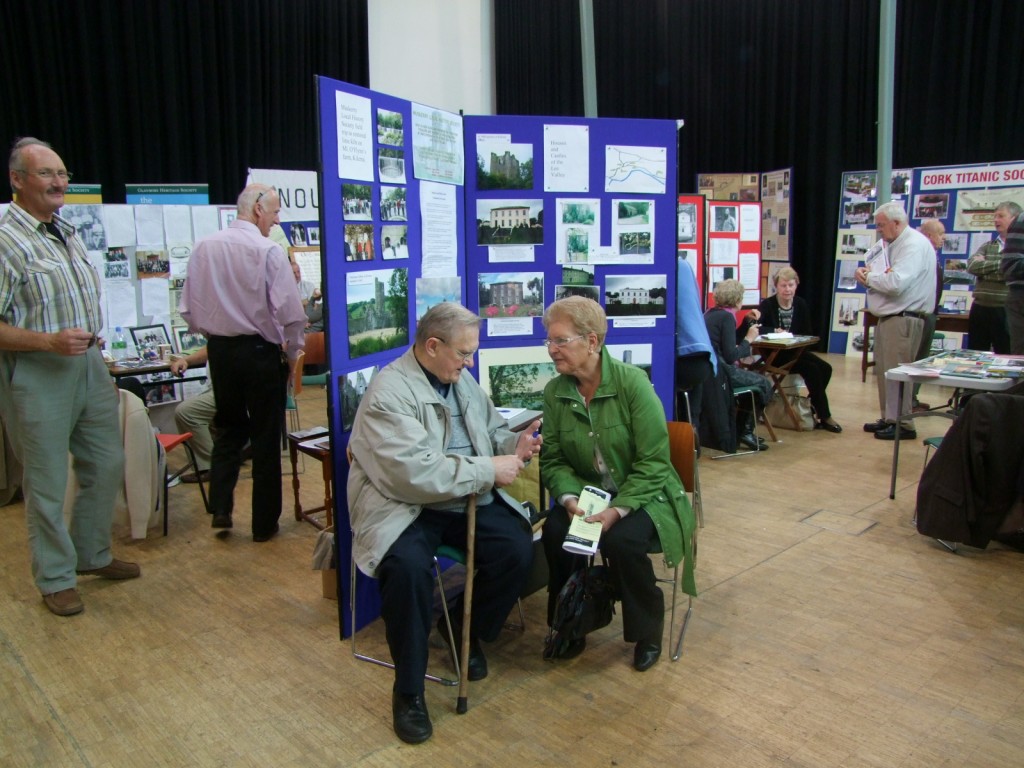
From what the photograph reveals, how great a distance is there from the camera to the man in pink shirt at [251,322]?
12.3 feet

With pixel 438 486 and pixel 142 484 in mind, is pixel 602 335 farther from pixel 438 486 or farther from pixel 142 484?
pixel 142 484

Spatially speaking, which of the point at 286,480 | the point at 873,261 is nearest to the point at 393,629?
the point at 286,480

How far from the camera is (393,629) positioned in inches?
96.7

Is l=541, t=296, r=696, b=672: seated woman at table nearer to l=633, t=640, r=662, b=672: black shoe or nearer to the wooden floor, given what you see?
l=633, t=640, r=662, b=672: black shoe

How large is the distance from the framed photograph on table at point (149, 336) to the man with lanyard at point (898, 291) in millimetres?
4617

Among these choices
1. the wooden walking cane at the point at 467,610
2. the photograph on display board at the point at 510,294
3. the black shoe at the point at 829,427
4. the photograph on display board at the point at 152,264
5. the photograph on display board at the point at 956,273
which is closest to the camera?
the wooden walking cane at the point at 467,610

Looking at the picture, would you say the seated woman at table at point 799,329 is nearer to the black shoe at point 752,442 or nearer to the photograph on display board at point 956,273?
the black shoe at point 752,442

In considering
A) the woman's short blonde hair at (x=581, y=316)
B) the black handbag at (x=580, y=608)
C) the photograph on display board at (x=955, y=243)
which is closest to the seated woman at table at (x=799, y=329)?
the photograph on display board at (x=955, y=243)

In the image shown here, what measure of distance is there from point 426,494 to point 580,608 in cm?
69

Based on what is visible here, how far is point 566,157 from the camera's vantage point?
358 centimetres

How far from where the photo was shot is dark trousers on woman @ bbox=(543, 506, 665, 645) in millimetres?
2699

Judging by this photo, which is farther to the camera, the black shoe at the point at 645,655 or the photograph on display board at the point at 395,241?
the photograph on display board at the point at 395,241

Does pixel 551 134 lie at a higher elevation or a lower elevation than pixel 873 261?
higher

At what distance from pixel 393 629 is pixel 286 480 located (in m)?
2.79
